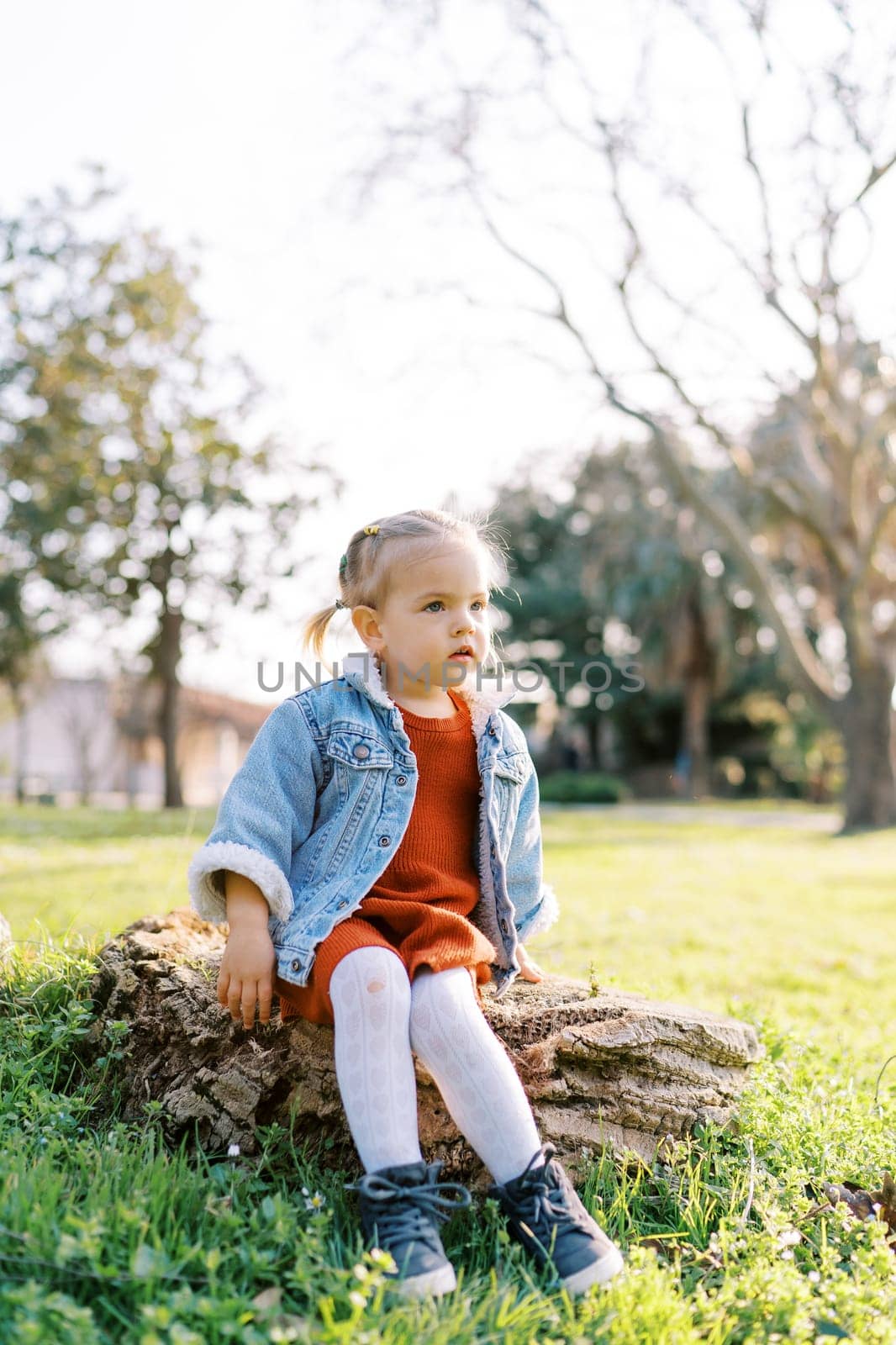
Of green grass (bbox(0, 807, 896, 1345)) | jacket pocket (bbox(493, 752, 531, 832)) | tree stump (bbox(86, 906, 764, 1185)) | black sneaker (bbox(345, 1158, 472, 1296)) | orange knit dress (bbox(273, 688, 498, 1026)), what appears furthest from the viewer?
jacket pocket (bbox(493, 752, 531, 832))

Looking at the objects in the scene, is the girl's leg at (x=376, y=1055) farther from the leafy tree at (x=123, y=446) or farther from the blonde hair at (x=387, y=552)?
the leafy tree at (x=123, y=446)

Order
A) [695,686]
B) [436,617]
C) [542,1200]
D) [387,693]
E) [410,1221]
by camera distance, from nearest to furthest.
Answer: [410,1221] < [542,1200] < [436,617] < [387,693] < [695,686]

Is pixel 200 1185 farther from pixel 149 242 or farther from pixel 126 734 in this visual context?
pixel 126 734

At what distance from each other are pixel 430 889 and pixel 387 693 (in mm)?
532

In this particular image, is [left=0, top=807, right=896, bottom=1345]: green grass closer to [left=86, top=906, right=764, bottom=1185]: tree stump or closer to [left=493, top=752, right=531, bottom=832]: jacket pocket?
[left=86, top=906, right=764, bottom=1185]: tree stump

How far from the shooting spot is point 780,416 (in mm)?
18031

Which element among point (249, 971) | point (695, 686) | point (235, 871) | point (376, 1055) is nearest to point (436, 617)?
point (235, 871)

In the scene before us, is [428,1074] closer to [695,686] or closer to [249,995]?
[249,995]

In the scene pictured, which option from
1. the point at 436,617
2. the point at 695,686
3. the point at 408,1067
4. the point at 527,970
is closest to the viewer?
the point at 408,1067

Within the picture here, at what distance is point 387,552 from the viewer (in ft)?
8.84

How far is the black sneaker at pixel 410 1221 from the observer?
187cm

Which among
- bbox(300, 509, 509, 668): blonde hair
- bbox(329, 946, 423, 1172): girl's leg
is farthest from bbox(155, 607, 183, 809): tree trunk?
bbox(329, 946, 423, 1172): girl's leg

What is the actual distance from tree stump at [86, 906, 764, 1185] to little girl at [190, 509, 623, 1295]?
0.14 metres

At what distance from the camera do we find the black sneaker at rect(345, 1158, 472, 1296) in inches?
73.5
